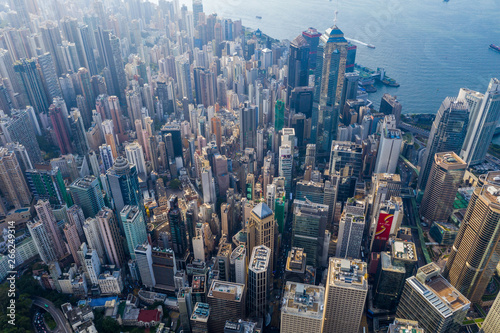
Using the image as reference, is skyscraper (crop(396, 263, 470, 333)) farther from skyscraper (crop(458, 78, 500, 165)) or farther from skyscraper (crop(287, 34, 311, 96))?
skyscraper (crop(287, 34, 311, 96))

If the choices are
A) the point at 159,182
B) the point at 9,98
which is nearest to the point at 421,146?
the point at 159,182

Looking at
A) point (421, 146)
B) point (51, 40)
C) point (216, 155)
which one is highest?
point (51, 40)

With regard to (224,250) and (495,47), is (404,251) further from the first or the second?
(495,47)

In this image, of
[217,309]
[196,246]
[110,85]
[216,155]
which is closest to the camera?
[217,309]

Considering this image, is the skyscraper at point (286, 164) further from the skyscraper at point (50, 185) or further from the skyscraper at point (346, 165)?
the skyscraper at point (50, 185)

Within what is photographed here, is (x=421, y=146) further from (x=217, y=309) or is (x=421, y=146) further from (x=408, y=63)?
(x=217, y=309)

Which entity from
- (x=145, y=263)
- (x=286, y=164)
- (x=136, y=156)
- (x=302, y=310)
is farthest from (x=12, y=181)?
(x=302, y=310)
